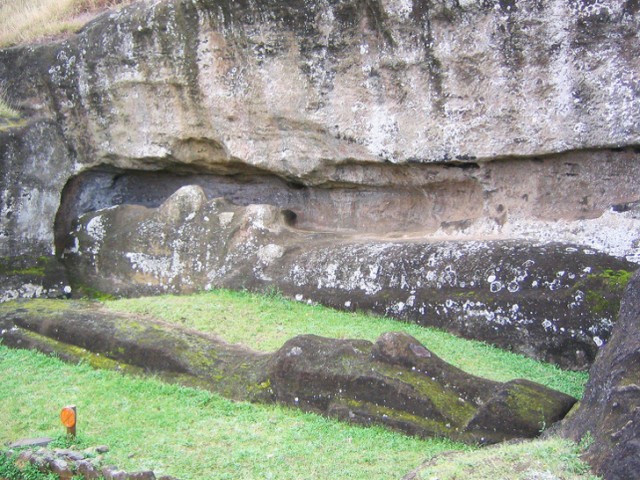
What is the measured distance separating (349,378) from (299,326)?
2410 mm

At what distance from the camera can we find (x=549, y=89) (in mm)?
9016

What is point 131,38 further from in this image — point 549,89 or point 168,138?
point 549,89

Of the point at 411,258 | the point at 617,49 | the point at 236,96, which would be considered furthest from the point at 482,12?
the point at 236,96

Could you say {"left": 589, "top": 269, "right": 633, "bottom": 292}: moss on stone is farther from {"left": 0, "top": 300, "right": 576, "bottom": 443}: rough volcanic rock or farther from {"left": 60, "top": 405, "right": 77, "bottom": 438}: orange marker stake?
{"left": 60, "top": 405, "right": 77, "bottom": 438}: orange marker stake

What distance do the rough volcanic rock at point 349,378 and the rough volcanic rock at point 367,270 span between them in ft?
6.25

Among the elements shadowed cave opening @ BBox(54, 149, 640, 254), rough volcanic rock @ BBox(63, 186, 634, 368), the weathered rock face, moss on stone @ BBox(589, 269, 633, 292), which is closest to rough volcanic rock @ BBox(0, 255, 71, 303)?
the weathered rock face

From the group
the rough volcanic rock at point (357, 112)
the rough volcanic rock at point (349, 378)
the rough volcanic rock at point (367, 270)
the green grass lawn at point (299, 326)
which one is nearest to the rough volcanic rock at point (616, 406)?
the rough volcanic rock at point (349, 378)

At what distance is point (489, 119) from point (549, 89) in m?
0.78

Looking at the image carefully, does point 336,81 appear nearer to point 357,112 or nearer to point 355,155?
point 357,112

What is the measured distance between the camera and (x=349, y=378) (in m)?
6.77

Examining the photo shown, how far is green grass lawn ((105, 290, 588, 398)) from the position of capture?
7668 mm

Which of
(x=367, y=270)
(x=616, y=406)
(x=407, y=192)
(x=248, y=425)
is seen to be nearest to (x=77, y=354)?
(x=248, y=425)

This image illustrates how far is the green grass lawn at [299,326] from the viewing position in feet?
25.2

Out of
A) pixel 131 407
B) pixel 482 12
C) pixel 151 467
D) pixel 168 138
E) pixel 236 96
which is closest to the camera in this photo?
pixel 151 467
